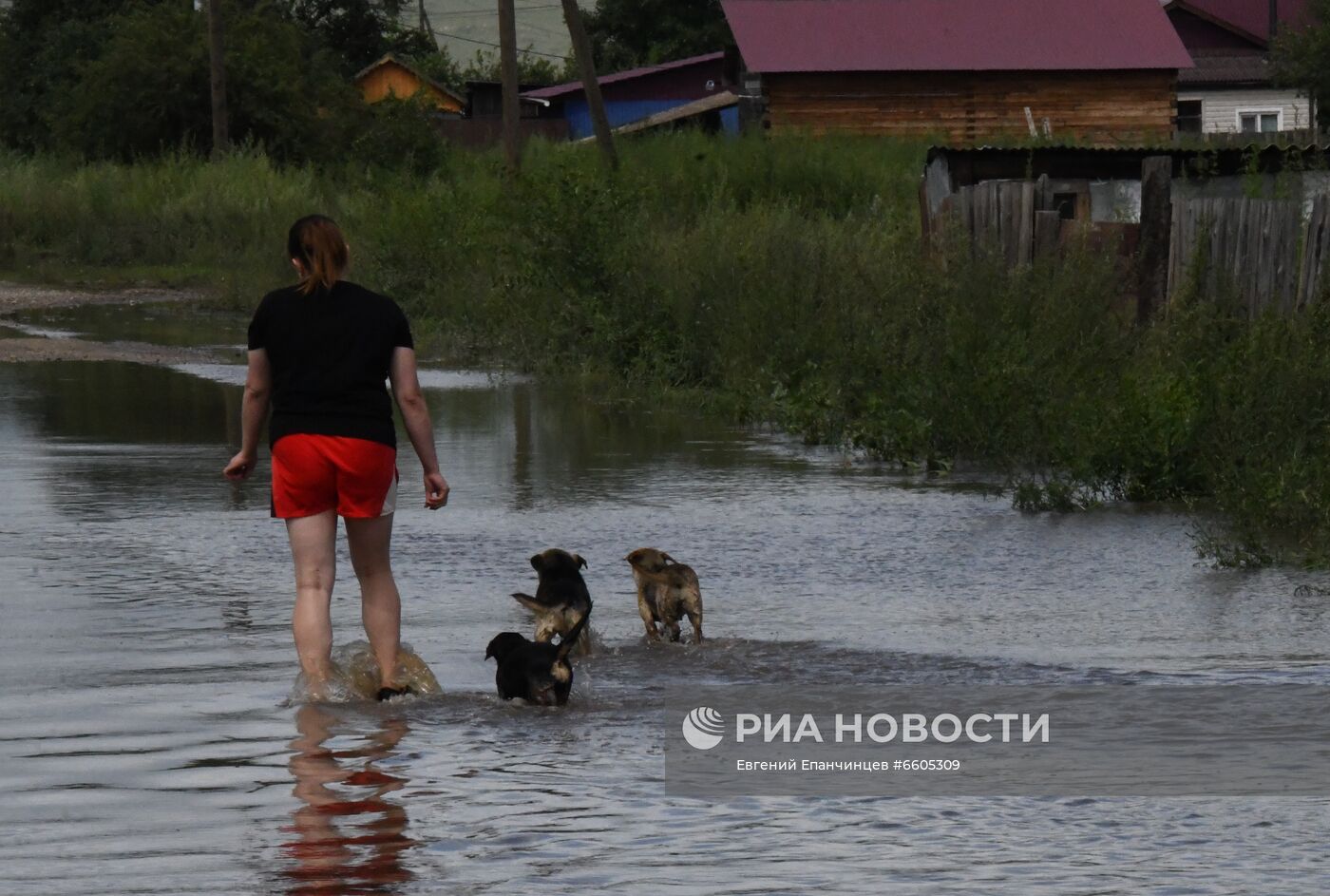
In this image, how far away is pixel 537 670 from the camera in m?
7.27

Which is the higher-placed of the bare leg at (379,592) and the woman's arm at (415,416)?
the woman's arm at (415,416)

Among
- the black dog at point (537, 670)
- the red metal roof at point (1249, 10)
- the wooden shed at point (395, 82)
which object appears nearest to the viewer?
the black dog at point (537, 670)

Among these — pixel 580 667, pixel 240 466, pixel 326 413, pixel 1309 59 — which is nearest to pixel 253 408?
pixel 240 466

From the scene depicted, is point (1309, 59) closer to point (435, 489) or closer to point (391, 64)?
point (391, 64)

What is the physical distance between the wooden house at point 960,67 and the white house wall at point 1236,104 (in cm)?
1864

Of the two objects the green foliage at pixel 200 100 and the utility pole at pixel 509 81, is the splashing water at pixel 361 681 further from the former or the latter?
the green foliage at pixel 200 100

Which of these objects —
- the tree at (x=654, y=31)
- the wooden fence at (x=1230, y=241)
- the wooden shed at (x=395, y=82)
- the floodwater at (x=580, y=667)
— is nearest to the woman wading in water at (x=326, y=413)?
the floodwater at (x=580, y=667)

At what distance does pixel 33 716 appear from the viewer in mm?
7328

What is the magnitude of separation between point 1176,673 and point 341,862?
348 centimetres

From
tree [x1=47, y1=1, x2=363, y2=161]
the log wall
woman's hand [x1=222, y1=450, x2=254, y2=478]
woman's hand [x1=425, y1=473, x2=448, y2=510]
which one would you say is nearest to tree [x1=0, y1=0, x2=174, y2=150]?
tree [x1=47, y1=1, x2=363, y2=161]

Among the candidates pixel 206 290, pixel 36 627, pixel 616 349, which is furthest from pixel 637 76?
pixel 36 627

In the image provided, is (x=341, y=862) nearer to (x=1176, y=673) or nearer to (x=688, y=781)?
(x=688, y=781)

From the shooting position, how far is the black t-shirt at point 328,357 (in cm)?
741

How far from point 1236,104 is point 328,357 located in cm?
6758
